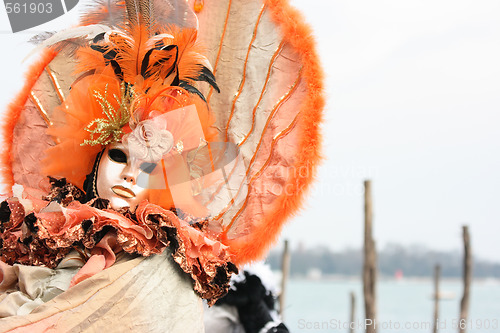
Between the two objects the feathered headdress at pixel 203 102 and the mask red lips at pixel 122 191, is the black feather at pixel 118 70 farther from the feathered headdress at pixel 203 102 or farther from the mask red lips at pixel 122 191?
the mask red lips at pixel 122 191

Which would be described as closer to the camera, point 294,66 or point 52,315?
point 52,315

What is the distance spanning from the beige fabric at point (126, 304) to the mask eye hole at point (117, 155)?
0.34 m

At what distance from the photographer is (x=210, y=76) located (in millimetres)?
1895

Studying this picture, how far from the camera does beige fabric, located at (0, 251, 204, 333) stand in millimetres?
1377

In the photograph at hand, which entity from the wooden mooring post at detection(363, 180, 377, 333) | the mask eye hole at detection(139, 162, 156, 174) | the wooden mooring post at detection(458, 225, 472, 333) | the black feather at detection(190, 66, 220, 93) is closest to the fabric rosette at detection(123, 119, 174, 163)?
the mask eye hole at detection(139, 162, 156, 174)

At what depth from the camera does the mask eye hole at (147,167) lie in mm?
1725

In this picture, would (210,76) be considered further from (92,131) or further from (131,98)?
(92,131)

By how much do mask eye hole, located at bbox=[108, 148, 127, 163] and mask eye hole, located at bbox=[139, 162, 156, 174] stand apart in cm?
7

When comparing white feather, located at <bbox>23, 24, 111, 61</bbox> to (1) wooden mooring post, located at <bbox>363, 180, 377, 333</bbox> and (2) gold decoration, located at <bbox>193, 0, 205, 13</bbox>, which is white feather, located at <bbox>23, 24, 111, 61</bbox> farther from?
(1) wooden mooring post, located at <bbox>363, 180, 377, 333</bbox>

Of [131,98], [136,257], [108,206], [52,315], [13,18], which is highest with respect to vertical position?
[13,18]

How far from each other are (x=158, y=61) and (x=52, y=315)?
872mm

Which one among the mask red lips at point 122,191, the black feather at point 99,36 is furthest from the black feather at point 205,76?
the mask red lips at point 122,191

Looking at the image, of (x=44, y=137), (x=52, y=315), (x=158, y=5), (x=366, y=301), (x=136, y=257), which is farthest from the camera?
(x=366, y=301)

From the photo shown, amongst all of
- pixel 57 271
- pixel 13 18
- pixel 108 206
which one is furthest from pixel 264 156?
pixel 13 18
